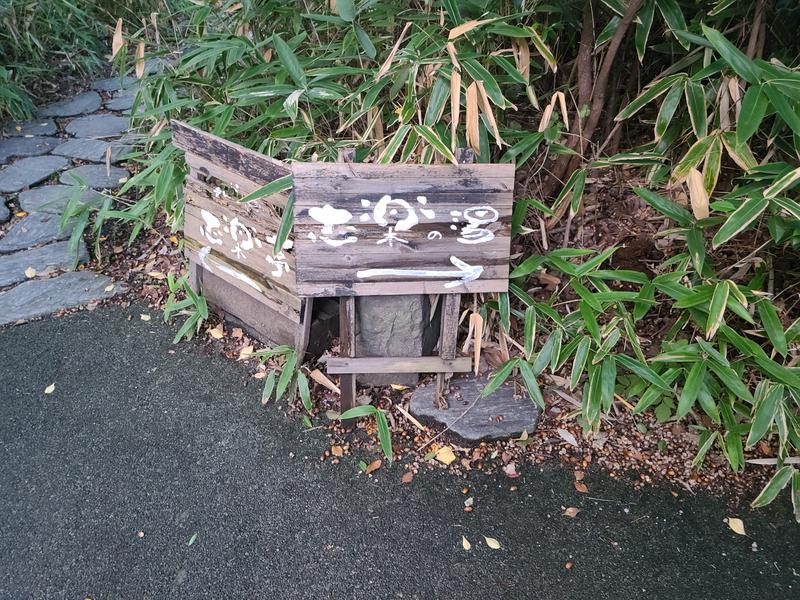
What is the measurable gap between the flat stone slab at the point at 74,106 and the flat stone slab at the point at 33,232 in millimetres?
1520

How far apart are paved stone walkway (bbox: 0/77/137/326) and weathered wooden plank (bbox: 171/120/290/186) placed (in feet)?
3.10

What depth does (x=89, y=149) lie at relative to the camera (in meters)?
4.60

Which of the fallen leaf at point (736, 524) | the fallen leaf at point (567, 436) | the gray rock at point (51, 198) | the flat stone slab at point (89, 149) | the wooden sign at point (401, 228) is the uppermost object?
the wooden sign at point (401, 228)

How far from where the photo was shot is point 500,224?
2320 mm

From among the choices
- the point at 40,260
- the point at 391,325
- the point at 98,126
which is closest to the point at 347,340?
the point at 391,325

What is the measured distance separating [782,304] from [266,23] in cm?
267

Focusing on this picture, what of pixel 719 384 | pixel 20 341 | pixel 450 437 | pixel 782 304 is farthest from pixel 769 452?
pixel 20 341

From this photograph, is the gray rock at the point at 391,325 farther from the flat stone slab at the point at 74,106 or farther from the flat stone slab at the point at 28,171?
the flat stone slab at the point at 74,106

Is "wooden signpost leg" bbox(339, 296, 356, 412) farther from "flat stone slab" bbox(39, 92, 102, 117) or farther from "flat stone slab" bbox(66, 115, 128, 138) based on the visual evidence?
"flat stone slab" bbox(39, 92, 102, 117)

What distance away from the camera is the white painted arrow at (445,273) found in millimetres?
2357

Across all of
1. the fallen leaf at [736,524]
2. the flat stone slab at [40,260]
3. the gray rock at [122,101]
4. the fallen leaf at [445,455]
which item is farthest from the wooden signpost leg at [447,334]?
the gray rock at [122,101]

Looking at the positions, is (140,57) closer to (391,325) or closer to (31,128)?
(391,325)

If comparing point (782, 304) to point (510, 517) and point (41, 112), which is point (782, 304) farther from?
point (41, 112)

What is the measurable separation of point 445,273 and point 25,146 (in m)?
3.85
